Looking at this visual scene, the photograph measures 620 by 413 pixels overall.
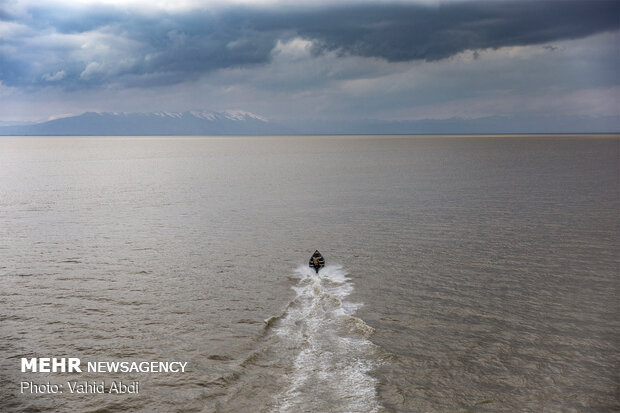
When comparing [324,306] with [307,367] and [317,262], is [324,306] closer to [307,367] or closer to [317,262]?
[317,262]

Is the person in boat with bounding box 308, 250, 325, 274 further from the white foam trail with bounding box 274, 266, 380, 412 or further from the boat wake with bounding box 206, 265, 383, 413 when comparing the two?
the boat wake with bounding box 206, 265, 383, 413

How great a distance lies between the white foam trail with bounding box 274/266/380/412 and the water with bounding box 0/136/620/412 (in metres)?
0.08

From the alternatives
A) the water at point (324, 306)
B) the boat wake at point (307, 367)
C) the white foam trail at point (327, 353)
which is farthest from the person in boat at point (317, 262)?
the boat wake at point (307, 367)

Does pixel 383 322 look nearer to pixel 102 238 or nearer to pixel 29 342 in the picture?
pixel 29 342

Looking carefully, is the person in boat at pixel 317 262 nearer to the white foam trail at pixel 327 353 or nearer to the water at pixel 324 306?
the water at pixel 324 306

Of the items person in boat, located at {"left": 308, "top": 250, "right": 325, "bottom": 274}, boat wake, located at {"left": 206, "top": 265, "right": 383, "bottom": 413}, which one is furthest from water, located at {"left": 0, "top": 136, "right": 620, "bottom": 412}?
person in boat, located at {"left": 308, "top": 250, "right": 325, "bottom": 274}

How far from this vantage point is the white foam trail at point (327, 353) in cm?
1388

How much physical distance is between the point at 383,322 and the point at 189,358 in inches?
337

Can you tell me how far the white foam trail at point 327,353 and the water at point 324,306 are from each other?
83 millimetres

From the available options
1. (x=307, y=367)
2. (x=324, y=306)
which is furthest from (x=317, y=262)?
(x=307, y=367)

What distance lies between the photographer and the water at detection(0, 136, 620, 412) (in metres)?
14.6

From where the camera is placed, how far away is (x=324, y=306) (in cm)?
2195

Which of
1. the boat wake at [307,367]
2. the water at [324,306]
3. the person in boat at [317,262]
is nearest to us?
the boat wake at [307,367]

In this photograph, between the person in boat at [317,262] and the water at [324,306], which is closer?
the water at [324,306]
